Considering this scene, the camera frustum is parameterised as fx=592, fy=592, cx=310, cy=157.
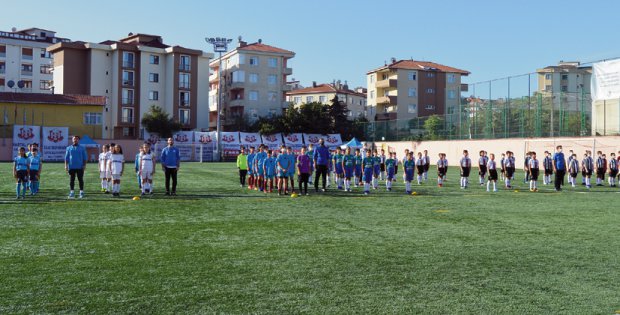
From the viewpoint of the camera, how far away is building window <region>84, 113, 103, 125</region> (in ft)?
200

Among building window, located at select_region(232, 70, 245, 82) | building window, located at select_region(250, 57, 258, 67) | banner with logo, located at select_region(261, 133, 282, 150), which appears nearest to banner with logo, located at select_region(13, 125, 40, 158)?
banner with logo, located at select_region(261, 133, 282, 150)

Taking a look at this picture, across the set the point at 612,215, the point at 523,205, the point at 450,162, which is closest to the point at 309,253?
the point at 612,215

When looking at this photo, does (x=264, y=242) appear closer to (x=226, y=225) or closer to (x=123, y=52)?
(x=226, y=225)

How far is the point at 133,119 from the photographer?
72062mm

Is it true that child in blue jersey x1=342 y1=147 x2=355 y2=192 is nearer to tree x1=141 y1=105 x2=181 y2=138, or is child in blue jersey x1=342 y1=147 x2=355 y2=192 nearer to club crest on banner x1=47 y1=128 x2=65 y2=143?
club crest on banner x1=47 y1=128 x2=65 y2=143

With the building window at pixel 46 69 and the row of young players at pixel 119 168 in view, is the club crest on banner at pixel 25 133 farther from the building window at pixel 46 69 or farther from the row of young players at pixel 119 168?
the building window at pixel 46 69

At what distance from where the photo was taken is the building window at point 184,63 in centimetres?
7481

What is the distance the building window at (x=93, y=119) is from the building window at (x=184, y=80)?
1512 cm

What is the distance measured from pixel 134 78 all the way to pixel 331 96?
36.1m

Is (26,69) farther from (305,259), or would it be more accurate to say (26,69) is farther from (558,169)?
(305,259)

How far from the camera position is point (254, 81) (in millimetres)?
81750

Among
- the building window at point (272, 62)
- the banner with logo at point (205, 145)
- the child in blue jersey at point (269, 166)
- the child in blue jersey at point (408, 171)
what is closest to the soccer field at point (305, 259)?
the child in blue jersey at point (269, 166)

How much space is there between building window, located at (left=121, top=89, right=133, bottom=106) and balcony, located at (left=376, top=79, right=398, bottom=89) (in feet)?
116

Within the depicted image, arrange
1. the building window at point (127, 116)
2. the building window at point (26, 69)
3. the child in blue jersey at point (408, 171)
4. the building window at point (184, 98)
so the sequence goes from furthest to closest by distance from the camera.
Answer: the building window at point (26, 69) → the building window at point (184, 98) → the building window at point (127, 116) → the child in blue jersey at point (408, 171)
